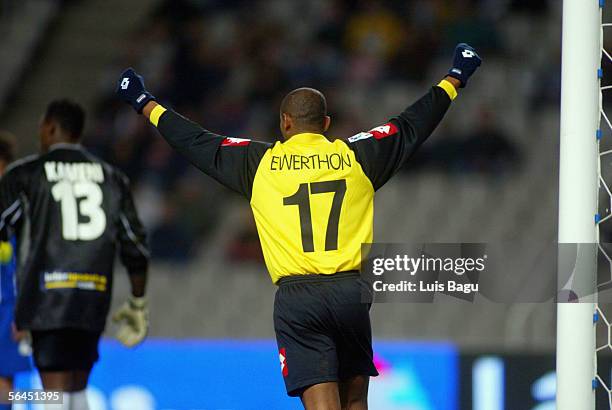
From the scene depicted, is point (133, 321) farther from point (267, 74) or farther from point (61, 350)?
point (267, 74)

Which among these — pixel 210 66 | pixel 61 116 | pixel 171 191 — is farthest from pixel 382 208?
pixel 61 116

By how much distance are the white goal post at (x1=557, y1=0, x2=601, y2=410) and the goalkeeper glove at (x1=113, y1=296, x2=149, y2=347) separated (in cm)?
245

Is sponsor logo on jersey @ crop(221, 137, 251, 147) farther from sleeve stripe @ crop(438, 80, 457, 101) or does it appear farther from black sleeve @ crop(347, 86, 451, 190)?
sleeve stripe @ crop(438, 80, 457, 101)

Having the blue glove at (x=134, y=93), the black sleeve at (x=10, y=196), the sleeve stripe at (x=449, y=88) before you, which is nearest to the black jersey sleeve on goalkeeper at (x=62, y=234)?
the black sleeve at (x=10, y=196)

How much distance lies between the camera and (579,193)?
484 cm

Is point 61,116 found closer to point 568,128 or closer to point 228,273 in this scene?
point 568,128

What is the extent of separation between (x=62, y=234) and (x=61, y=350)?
1.85 feet

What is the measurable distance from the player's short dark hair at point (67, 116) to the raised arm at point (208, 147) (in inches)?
44.8

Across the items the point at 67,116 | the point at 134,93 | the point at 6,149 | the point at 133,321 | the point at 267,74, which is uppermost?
the point at 267,74

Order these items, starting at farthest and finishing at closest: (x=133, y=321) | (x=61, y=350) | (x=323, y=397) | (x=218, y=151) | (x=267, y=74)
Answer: (x=267, y=74)
(x=133, y=321)
(x=61, y=350)
(x=218, y=151)
(x=323, y=397)

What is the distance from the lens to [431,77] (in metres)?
10.9

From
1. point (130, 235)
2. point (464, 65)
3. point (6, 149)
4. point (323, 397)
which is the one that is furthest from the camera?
point (6, 149)

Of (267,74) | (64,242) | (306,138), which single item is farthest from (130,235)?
(267,74)

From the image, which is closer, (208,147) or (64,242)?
(208,147)
